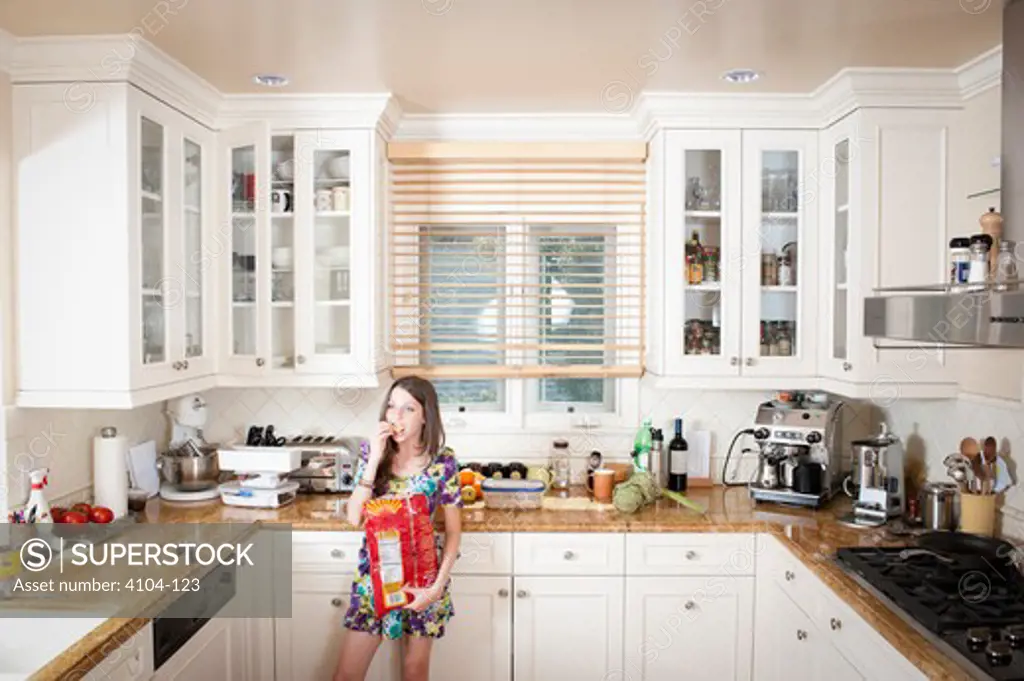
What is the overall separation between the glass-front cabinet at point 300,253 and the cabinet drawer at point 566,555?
0.92 meters

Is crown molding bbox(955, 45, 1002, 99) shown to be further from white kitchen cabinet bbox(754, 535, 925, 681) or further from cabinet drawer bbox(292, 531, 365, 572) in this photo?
cabinet drawer bbox(292, 531, 365, 572)

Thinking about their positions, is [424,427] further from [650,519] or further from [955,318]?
[955,318]

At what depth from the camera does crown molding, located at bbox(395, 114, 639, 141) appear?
11.5 feet

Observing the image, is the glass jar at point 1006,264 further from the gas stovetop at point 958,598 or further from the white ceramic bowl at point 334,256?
the white ceramic bowl at point 334,256

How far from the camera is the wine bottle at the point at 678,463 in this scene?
11.2 ft

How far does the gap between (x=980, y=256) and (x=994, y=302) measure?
48 cm

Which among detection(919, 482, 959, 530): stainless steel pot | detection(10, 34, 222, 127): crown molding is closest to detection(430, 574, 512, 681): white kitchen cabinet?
detection(919, 482, 959, 530): stainless steel pot

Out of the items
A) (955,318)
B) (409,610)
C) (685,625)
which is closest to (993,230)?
(955,318)

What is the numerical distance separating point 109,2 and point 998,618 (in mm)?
2811

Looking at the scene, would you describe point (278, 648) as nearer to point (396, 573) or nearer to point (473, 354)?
point (396, 573)

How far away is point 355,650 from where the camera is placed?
109 inches

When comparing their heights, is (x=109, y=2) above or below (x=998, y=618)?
above

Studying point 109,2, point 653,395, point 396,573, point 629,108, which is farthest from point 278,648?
point 629,108

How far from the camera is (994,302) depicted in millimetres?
1653
